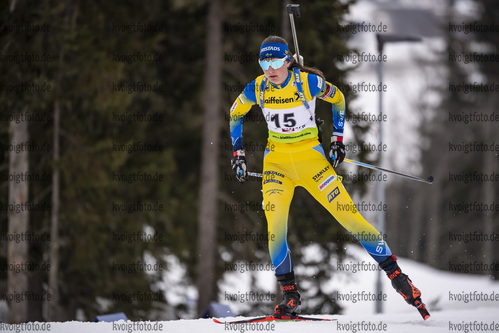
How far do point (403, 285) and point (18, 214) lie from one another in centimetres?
799

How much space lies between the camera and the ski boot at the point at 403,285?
6332 mm

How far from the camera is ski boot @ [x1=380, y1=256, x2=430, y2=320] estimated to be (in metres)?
6.33

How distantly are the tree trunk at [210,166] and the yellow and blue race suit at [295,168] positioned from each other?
23.9 feet

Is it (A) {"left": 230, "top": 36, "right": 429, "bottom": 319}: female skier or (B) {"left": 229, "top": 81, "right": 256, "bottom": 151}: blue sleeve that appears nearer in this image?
(A) {"left": 230, "top": 36, "right": 429, "bottom": 319}: female skier

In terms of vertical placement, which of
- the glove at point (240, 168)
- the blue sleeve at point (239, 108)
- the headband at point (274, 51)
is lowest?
the glove at point (240, 168)

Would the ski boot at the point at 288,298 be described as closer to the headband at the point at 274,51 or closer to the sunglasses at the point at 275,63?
the sunglasses at the point at 275,63

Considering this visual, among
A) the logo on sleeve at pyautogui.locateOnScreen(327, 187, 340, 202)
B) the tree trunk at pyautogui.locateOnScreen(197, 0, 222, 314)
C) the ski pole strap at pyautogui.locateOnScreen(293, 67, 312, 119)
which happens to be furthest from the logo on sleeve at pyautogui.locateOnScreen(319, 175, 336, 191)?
the tree trunk at pyautogui.locateOnScreen(197, 0, 222, 314)

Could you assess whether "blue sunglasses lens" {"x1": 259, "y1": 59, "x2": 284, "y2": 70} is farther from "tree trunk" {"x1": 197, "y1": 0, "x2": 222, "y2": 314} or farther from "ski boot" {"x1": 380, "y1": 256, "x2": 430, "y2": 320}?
"tree trunk" {"x1": 197, "y1": 0, "x2": 222, "y2": 314}

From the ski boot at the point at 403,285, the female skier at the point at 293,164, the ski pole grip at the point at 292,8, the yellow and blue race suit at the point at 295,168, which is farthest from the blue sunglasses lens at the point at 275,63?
the ski boot at the point at 403,285

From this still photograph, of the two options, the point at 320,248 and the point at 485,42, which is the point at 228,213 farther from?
the point at 485,42

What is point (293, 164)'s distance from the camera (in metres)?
6.63

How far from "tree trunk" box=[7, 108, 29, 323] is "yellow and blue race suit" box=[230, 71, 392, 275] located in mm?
6489

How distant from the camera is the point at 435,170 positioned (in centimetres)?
3250

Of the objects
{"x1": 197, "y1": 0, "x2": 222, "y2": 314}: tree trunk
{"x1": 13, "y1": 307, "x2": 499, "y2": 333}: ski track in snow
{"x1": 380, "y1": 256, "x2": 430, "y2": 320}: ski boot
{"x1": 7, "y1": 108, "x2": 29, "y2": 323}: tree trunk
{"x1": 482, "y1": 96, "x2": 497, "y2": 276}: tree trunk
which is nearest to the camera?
{"x1": 13, "y1": 307, "x2": 499, "y2": 333}: ski track in snow
